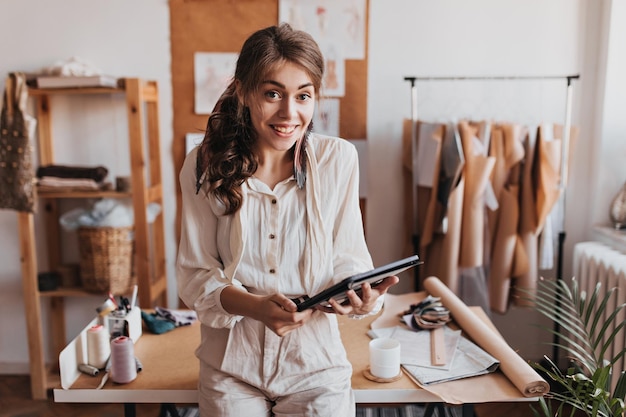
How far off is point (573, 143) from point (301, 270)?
1704 millimetres

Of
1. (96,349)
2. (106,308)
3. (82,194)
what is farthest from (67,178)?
(96,349)

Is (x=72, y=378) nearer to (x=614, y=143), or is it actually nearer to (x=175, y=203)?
Answer: (x=175, y=203)

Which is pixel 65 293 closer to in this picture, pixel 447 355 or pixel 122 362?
pixel 122 362

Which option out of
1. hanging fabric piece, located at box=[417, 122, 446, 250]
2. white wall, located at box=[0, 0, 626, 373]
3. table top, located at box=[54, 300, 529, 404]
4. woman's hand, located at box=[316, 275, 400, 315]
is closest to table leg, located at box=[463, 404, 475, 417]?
table top, located at box=[54, 300, 529, 404]

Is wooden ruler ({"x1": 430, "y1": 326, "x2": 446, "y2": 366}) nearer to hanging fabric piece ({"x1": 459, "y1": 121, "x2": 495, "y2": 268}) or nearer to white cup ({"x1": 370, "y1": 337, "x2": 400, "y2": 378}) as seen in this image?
white cup ({"x1": 370, "y1": 337, "x2": 400, "y2": 378})

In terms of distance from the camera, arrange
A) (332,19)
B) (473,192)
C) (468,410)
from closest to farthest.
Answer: (468,410) < (473,192) < (332,19)

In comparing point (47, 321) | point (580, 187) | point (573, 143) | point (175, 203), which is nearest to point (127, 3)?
point (175, 203)

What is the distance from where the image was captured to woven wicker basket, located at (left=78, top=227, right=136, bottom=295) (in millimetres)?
2650

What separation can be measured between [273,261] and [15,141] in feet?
5.45

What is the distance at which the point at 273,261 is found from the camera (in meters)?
1.45

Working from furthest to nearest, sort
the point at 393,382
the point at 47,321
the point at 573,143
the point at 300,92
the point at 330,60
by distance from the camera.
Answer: the point at 47,321
the point at 330,60
the point at 573,143
the point at 393,382
the point at 300,92

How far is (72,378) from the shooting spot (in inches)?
62.4

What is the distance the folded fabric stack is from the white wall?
26 cm

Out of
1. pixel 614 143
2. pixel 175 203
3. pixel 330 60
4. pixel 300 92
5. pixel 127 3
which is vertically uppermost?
→ pixel 127 3
